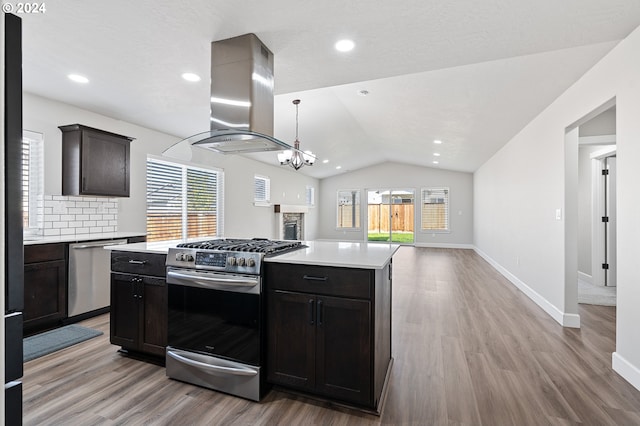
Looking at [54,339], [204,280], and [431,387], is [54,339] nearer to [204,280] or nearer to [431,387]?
[204,280]

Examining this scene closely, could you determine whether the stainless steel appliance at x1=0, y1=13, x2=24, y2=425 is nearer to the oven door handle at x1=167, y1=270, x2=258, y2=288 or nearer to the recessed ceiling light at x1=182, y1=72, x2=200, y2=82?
the oven door handle at x1=167, y1=270, x2=258, y2=288

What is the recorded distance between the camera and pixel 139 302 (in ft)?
7.99

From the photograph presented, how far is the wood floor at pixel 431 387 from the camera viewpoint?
5.87ft

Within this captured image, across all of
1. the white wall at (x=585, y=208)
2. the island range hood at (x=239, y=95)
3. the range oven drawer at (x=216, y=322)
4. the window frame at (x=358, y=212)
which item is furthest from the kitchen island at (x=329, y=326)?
the window frame at (x=358, y=212)

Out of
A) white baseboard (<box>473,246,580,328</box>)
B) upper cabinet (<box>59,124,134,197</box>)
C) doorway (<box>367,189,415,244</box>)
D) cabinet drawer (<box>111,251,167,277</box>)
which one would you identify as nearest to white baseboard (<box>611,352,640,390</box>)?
white baseboard (<box>473,246,580,328</box>)

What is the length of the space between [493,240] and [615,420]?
205 inches

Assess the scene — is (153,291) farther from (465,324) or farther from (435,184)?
(435,184)

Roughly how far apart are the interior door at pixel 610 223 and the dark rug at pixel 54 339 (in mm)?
6676

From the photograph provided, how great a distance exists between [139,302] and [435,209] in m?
9.19

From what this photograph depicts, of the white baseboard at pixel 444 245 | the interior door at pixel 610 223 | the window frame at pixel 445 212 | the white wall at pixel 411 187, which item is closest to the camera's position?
the interior door at pixel 610 223

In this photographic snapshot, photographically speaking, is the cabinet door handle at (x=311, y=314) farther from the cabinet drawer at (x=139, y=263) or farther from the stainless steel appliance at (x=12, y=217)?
the stainless steel appliance at (x=12, y=217)

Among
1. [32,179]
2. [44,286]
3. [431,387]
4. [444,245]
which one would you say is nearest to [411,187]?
[444,245]

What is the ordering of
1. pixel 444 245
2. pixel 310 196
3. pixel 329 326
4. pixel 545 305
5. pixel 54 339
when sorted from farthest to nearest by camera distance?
pixel 310 196 < pixel 444 245 < pixel 545 305 < pixel 54 339 < pixel 329 326

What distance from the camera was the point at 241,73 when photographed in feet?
7.33
